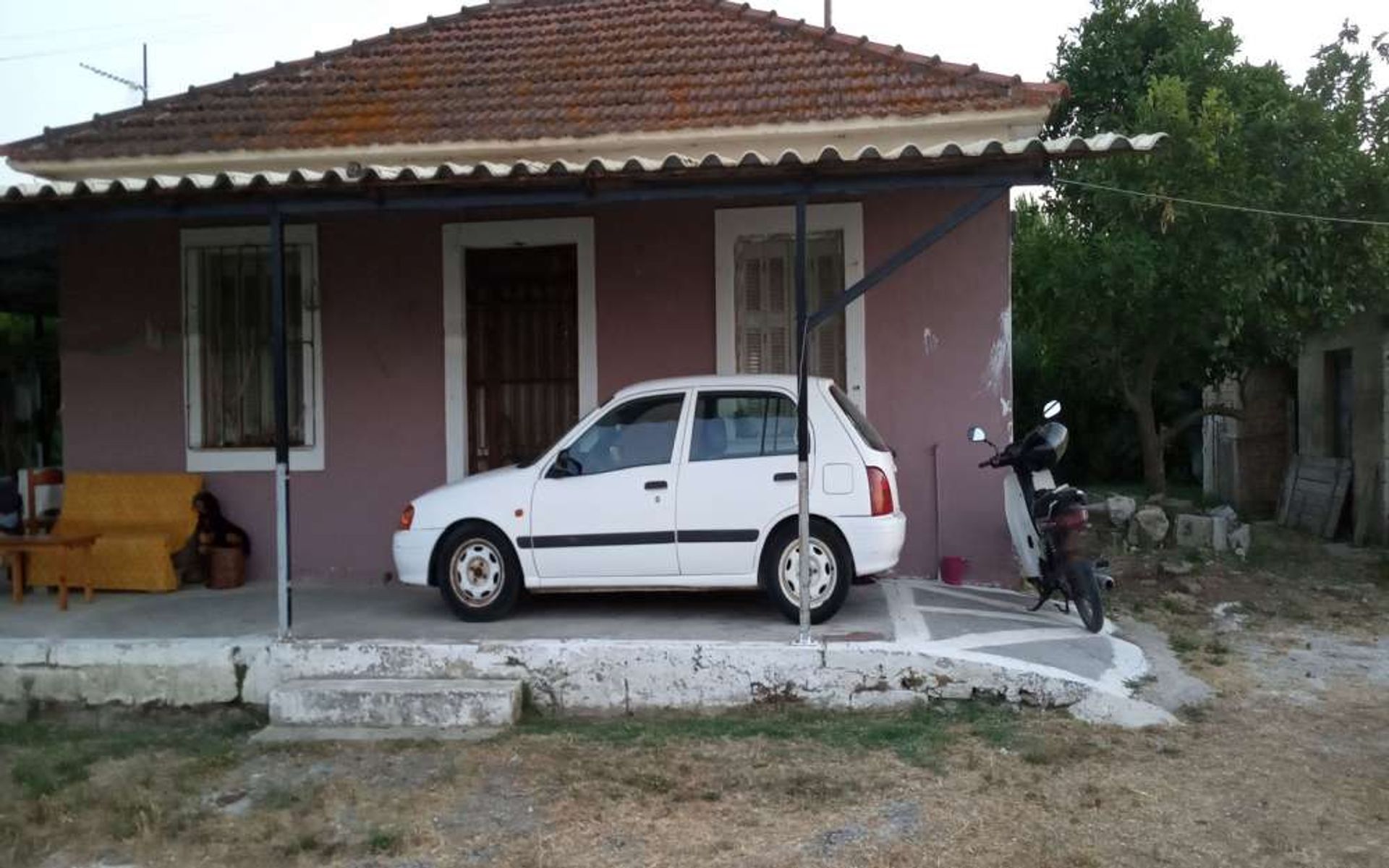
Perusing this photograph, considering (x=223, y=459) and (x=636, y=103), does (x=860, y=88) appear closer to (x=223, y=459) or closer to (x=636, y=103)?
(x=636, y=103)

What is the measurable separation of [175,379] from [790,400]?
533 centimetres

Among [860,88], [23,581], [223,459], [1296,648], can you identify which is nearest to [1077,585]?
[1296,648]

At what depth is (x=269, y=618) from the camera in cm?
781

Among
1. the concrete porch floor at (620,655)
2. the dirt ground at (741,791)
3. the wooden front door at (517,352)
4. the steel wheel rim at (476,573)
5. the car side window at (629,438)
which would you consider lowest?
the dirt ground at (741,791)

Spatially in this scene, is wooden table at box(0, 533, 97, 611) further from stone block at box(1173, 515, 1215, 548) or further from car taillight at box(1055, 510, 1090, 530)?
stone block at box(1173, 515, 1215, 548)

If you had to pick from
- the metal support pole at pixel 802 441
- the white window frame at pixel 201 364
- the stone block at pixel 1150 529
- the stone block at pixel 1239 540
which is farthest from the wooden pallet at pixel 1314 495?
the white window frame at pixel 201 364

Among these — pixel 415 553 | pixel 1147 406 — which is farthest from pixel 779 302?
pixel 1147 406

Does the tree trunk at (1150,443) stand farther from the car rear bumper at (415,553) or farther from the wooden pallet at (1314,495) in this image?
the car rear bumper at (415,553)

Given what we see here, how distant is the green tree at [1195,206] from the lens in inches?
435

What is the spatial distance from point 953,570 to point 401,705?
4.14m

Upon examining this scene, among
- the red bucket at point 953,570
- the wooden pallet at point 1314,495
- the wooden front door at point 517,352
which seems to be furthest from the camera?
the wooden pallet at point 1314,495

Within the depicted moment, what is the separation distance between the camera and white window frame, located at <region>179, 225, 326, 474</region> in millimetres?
9430

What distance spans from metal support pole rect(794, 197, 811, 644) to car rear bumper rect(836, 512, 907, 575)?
1.14 ft

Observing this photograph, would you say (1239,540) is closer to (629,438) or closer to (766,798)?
(629,438)
